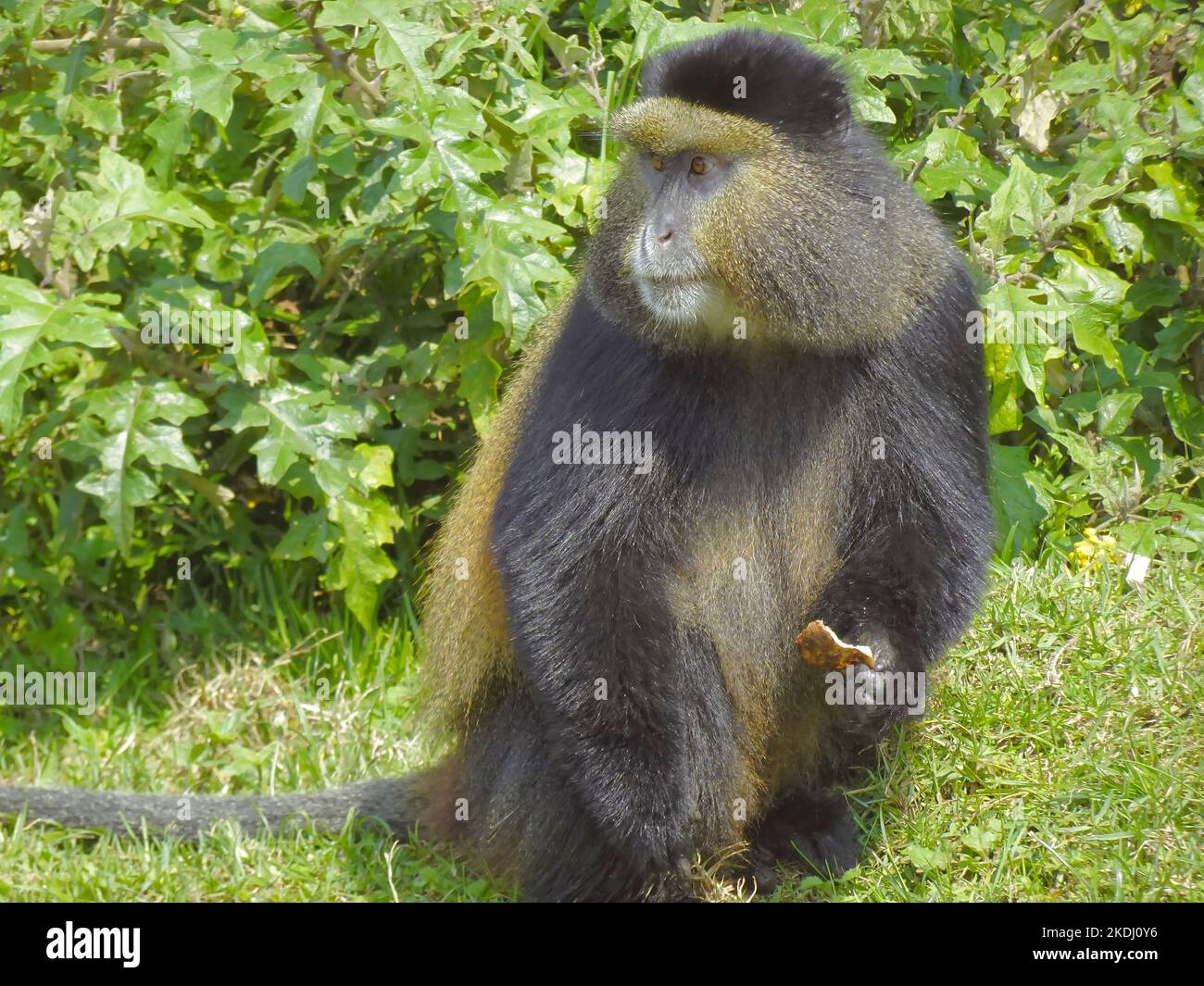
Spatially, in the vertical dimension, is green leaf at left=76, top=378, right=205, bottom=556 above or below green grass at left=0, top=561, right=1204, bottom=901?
above

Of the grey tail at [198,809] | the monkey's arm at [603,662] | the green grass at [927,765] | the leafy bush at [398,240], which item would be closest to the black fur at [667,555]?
the monkey's arm at [603,662]

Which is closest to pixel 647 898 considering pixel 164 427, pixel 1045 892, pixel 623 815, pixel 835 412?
pixel 623 815

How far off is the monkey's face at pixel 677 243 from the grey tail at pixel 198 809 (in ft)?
7.81

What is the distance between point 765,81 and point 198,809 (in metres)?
3.60

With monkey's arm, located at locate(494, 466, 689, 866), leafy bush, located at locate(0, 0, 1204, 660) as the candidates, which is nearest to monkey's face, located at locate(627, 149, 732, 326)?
monkey's arm, located at locate(494, 466, 689, 866)

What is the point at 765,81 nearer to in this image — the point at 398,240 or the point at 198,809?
the point at 398,240

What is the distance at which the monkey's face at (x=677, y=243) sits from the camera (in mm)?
4750

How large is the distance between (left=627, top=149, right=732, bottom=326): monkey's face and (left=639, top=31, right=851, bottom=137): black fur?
22 centimetres

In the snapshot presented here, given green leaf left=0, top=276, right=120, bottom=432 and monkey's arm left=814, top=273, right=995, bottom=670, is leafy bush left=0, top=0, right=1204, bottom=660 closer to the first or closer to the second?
green leaf left=0, top=276, right=120, bottom=432

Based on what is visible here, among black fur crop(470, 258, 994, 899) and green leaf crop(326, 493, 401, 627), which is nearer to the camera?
black fur crop(470, 258, 994, 899)

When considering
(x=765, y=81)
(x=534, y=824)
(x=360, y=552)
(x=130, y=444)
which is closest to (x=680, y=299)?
(x=765, y=81)

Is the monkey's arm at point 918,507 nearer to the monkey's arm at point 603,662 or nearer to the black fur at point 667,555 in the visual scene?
the black fur at point 667,555

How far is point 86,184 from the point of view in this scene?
707 cm

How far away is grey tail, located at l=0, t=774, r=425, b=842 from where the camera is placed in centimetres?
583
